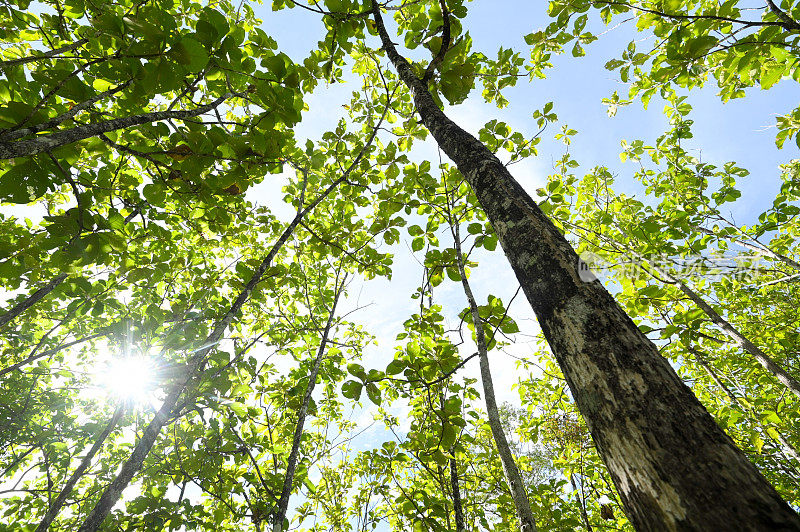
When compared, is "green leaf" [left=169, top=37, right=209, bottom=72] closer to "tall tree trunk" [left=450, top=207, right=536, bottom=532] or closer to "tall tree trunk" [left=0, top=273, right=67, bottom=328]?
"tall tree trunk" [left=450, top=207, right=536, bottom=532]

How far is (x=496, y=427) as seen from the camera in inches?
82.7

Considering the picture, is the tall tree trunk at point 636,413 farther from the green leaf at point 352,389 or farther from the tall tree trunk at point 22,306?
the tall tree trunk at point 22,306

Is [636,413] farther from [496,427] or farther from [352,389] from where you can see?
[352,389]

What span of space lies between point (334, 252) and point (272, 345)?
67.7 inches

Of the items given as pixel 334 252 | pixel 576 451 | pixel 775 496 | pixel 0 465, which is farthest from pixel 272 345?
pixel 0 465

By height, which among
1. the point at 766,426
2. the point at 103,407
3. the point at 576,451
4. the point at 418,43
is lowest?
the point at 766,426

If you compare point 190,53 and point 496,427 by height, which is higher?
point 190,53

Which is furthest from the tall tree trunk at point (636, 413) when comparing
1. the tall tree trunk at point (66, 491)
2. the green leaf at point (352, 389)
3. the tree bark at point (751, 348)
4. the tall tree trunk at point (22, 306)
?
the tall tree trunk at point (66, 491)

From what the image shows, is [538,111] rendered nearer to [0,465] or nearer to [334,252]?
[334,252]

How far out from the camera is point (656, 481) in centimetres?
66

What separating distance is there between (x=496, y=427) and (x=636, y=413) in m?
1.53

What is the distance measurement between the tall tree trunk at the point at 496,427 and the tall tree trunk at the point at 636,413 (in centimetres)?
126

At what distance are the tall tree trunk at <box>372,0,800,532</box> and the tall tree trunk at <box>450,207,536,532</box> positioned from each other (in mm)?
1260

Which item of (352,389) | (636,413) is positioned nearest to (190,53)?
(636,413)
